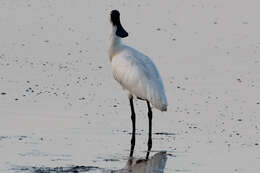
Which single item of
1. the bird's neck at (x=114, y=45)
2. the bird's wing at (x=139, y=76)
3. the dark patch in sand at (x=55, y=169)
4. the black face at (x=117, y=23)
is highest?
the black face at (x=117, y=23)

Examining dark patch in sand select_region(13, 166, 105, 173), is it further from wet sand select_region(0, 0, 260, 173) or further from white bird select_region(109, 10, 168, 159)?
white bird select_region(109, 10, 168, 159)

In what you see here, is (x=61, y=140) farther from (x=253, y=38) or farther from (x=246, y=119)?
(x=253, y=38)

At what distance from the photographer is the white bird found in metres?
16.0

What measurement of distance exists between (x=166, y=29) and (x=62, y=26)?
10.2 feet

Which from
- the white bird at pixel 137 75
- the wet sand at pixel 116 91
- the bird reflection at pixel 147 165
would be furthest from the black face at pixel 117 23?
the bird reflection at pixel 147 165

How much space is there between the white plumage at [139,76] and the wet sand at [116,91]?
0.60m

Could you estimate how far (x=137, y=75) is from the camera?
16.4 m

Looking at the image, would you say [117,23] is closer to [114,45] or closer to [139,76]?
[114,45]

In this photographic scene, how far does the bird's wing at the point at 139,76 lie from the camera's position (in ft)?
52.5

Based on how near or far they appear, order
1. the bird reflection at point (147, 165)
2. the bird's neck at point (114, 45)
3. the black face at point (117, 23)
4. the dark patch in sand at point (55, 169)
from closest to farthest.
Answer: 1. the dark patch in sand at point (55, 169)
2. the bird reflection at point (147, 165)
3. the bird's neck at point (114, 45)
4. the black face at point (117, 23)

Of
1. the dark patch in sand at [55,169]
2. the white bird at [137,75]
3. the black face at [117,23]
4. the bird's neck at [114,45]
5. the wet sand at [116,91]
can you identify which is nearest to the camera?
the dark patch in sand at [55,169]

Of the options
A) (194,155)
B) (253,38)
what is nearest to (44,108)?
(194,155)

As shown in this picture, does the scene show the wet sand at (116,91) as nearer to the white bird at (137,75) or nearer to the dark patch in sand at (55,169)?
the dark patch in sand at (55,169)

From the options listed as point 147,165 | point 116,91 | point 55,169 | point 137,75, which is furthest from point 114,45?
point 55,169
